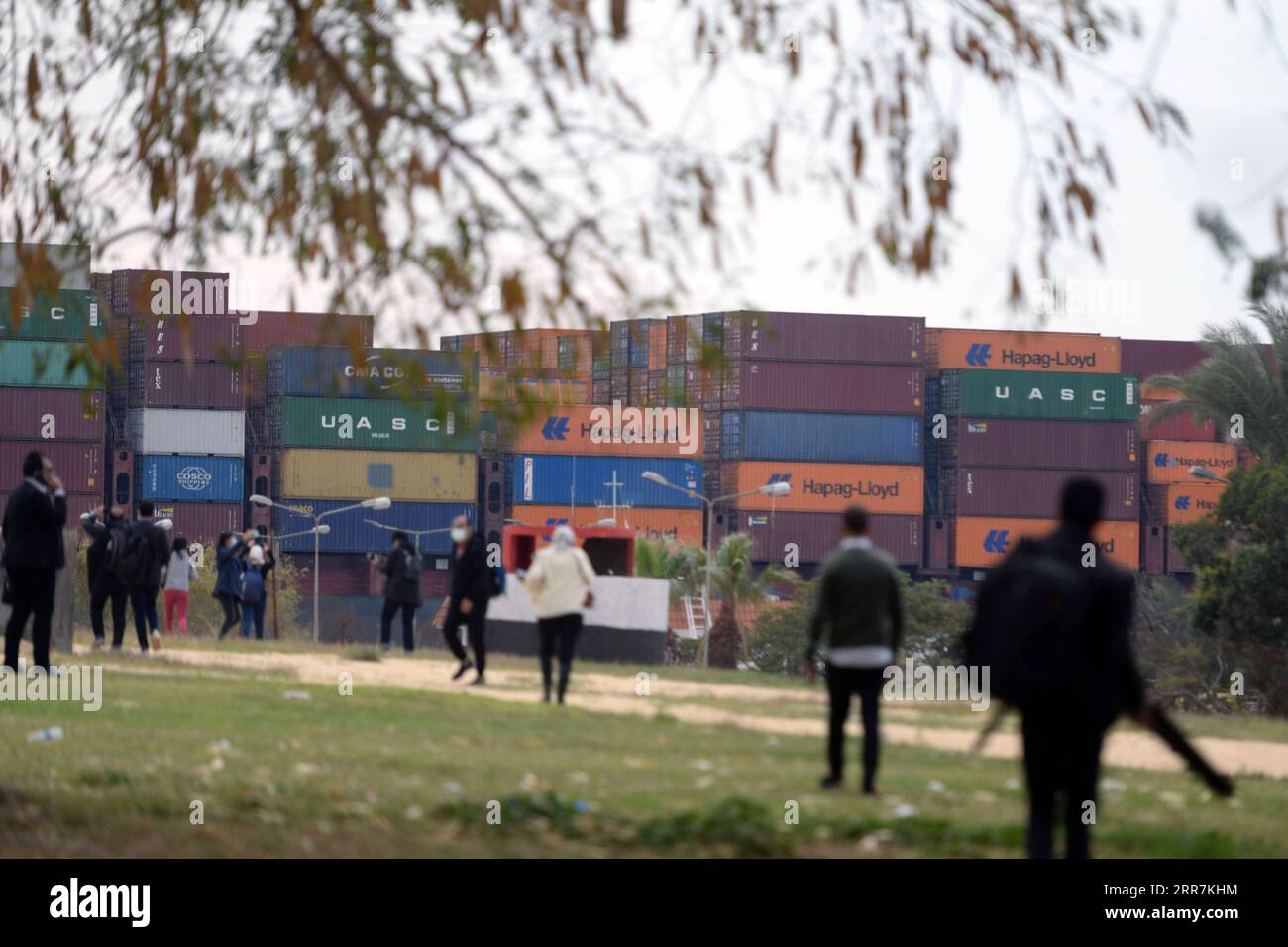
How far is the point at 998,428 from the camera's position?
3442 inches

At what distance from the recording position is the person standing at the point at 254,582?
29517 millimetres

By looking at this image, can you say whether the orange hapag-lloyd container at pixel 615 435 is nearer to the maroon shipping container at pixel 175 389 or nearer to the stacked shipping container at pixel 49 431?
the maroon shipping container at pixel 175 389

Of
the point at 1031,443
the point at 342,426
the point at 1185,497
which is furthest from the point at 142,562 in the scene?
the point at 1185,497

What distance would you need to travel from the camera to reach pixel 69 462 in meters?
82.9

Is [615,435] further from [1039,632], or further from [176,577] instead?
[1039,632]

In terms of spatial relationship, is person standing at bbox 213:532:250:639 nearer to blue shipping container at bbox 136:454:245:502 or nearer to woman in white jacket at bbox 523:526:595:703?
woman in white jacket at bbox 523:526:595:703

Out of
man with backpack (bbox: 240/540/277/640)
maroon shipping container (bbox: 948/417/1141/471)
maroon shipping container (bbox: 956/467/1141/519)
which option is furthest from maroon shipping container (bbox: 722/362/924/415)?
man with backpack (bbox: 240/540/277/640)

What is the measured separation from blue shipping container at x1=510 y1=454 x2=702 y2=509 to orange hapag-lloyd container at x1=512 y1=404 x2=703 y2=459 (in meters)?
0.41

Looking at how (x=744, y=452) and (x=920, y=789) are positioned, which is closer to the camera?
(x=920, y=789)

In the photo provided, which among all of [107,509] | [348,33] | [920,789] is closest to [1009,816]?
[920,789]

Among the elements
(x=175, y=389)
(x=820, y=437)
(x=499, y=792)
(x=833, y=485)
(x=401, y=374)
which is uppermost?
(x=175, y=389)

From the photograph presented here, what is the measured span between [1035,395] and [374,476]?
29.9m

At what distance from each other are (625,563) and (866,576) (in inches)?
1201
